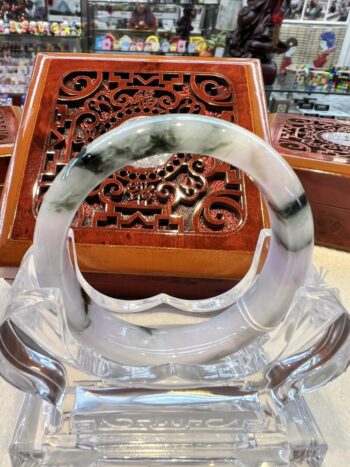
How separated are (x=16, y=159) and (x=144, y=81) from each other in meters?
0.35

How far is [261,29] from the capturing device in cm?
169

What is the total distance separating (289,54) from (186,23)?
0.67 meters

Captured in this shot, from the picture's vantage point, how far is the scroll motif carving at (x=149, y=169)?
0.76 meters

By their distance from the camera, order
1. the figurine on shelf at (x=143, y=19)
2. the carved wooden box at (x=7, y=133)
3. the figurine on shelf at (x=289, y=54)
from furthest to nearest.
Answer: the figurine on shelf at (x=289, y=54) → the figurine on shelf at (x=143, y=19) → the carved wooden box at (x=7, y=133)

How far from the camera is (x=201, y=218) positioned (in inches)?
30.2

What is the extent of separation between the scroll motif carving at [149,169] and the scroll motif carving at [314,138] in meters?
0.23

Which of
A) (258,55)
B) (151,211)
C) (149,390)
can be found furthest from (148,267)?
(258,55)

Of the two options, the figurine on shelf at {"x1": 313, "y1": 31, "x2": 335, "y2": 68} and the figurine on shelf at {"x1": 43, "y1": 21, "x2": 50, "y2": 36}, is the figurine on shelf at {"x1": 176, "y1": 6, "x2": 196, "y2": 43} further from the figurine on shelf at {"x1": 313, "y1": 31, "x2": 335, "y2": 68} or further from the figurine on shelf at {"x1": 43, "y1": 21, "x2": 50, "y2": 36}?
the figurine on shelf at {"x1": 313, "y1": 31, "x2": 335, "y2": 68}

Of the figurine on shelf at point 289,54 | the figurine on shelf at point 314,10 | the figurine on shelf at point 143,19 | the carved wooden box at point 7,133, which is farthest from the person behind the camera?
the figurine on shelf at point 314,10

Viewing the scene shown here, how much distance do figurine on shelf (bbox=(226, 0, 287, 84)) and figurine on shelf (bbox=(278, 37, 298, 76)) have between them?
385 mm

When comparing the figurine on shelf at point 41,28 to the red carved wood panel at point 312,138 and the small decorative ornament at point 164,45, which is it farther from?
the red carved wood panel at point 312,138

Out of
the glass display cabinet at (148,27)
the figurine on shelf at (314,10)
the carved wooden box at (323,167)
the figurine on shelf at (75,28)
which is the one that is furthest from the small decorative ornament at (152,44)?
the carved wooden box at (323,167)

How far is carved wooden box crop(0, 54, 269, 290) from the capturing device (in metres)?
0.71

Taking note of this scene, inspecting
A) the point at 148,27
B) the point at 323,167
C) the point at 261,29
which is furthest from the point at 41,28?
the point at 323,167
